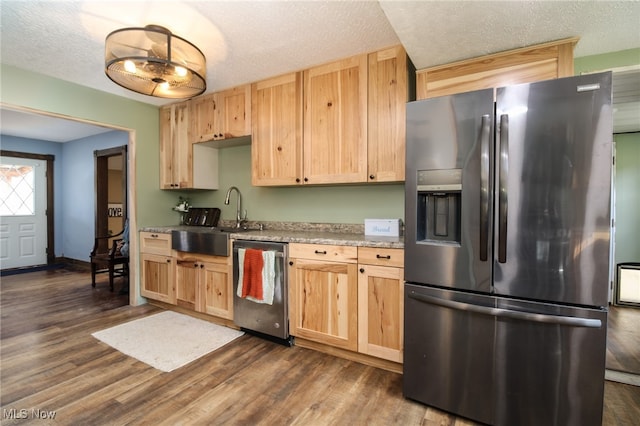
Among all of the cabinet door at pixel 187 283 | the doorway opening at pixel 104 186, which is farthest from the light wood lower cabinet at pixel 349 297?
the doorway opening at pixel 104 186

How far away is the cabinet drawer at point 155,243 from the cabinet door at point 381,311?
7.38 ft

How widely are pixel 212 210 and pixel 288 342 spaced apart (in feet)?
6.40

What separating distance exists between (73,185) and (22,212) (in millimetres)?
926

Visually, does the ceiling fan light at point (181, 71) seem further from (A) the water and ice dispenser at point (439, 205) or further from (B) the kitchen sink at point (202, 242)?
(A) the water and ice dispenser at point (439, 205)

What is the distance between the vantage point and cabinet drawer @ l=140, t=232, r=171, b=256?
3191 millimetres

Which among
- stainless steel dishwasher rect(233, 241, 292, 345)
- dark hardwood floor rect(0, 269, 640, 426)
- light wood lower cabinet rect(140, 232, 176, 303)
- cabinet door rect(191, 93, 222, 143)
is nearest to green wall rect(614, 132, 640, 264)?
dark hardwood floor rect(0, 269, 640, 426)

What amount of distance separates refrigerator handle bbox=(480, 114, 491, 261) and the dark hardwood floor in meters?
1.02

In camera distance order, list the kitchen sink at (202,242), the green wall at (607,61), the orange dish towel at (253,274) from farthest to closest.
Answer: the kitchen sink at (202,242), the orange dish towel at (253,274), the green wall at (607,61)

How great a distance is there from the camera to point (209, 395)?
Answer: 181cm

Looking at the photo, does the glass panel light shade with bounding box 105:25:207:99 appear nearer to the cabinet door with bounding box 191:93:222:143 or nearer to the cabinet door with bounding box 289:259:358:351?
the cabinet door with bounding box 191:93:222:143

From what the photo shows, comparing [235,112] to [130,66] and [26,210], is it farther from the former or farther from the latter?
[26,210]

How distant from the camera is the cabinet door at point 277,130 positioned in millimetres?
2631

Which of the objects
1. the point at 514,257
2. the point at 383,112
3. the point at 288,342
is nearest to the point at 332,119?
the point at 383,112

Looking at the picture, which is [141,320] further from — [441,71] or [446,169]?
[441,71]
